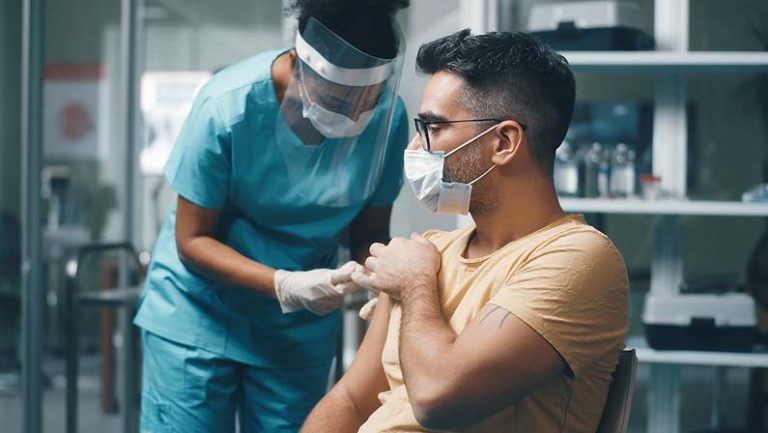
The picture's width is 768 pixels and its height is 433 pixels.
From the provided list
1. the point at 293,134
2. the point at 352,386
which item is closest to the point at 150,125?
the point at 293,134

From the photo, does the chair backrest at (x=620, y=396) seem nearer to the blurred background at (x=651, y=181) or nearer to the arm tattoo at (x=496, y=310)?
the arm tattoo at (x=496, y=310)

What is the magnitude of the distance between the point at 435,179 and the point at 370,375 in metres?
0.32

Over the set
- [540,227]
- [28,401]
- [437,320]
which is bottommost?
[28,401]

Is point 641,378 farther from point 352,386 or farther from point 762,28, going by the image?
point 352,386

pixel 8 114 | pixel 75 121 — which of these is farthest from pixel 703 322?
pixel 8 114

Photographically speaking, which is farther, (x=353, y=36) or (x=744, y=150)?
(x=744, y=150)

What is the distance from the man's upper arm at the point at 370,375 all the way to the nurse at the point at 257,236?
0.19 m

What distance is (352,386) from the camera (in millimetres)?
1446

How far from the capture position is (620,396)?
124cm

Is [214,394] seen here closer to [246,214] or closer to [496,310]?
[246,214]

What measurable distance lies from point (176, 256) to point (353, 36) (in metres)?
0.56

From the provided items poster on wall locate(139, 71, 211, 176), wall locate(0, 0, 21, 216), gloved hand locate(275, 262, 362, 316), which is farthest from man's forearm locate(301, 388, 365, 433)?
wall locate(0, 0, 21, 216)

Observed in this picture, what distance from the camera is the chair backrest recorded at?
1235 millimetres

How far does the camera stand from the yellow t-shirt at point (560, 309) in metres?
1.18
